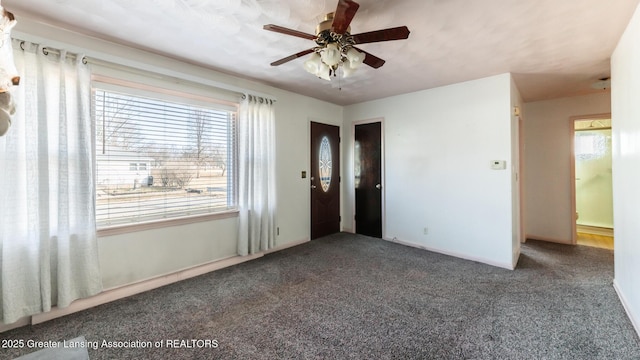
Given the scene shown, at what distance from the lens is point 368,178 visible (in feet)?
16.2

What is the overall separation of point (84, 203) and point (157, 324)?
127cm

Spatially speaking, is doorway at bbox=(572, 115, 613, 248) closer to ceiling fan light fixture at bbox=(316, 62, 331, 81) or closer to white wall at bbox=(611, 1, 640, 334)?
white wall at bbox=(611, 1, 640, 334)

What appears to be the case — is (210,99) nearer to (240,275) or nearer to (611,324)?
(240,275)

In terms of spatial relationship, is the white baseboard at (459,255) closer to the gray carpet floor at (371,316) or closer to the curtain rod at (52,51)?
the gray carpet floor at (371,316)

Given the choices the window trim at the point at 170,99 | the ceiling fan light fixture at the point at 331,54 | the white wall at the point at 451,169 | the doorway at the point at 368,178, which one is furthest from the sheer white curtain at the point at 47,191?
the white wall at the point at 451,169

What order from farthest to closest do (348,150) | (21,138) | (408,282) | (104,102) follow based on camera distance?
(348,150) < (408,282) < (104,102) < (21,138)

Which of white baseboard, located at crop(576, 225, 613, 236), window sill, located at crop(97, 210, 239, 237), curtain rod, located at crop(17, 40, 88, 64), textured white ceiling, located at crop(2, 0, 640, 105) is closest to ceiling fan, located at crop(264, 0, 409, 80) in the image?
textured white ceiling, located at crop(2, 0, 640, 105)

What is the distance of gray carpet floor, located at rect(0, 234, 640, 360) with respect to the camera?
190 cm

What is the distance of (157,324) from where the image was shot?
7.26 feet

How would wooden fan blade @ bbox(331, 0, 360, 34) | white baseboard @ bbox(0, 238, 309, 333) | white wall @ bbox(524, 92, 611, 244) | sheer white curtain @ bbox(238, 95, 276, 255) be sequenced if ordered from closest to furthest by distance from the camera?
wooden fan blade @ bbox(331, 0, 360, 34) → white baseboard @ bbox(0, 238, 309, 333) → sheer white curtain @ bbox(238, 95, 276, 255) → white wall @ bbox(524, 92, 611, 244)

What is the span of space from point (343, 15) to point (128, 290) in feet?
10.5

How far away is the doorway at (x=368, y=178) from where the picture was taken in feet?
15.6

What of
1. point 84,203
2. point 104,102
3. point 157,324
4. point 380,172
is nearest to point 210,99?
point 104,102

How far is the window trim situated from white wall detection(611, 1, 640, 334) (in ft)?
12.8
